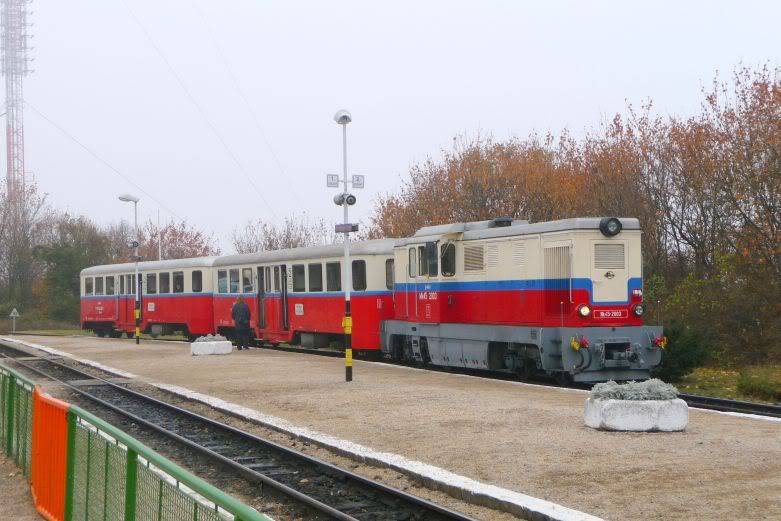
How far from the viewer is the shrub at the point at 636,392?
41.0 feet

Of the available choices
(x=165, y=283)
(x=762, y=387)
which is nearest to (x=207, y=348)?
(x=165, y=283)

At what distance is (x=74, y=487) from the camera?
322 inches

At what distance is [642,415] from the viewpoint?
12422 mm

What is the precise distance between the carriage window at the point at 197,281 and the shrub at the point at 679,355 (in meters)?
21.3

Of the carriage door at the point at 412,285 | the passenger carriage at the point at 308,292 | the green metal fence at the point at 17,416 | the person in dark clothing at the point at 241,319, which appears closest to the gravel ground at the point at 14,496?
the green metal fence at the point at 17,416

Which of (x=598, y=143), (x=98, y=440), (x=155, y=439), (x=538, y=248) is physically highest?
(x=598, y=143)

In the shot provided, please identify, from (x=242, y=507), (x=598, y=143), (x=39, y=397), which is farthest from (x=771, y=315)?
(x=242, y=507)

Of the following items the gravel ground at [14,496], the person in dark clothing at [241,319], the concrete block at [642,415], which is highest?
the person in dark clothing at [241,319]

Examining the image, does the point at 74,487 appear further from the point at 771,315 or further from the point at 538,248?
the point at 771,315

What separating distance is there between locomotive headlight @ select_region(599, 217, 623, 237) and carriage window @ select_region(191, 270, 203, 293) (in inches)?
867

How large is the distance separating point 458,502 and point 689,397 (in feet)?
29.6

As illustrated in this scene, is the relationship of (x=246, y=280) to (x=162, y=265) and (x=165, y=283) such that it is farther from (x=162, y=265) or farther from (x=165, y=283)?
(x=162, y=265)

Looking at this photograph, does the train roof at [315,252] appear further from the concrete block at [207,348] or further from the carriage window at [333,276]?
the concrete block at [207,348]

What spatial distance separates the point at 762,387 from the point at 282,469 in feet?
34.2
